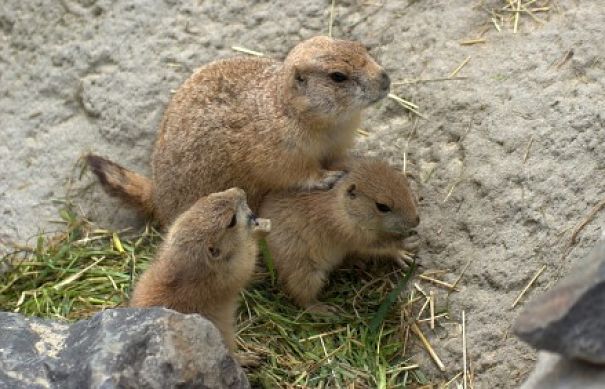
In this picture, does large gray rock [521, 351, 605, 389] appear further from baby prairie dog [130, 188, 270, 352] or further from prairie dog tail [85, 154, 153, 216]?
prairie dog tail [85, 154, 153, 216]

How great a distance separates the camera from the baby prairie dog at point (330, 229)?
5.35m

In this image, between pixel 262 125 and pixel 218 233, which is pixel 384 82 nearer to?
pixel 262 125

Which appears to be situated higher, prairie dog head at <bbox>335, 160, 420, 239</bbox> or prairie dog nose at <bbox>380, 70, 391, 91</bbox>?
prairie dog nose at <bbox>380, 70, 391, 91</bbox>

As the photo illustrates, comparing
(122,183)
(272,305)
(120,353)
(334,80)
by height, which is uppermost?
(334,80)

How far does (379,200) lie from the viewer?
530 cm

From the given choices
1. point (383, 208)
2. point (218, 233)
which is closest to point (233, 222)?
point (218, 233)

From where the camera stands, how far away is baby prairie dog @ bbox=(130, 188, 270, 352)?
464 cm

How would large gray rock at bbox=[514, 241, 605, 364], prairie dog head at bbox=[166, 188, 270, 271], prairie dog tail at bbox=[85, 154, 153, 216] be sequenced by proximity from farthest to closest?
prairie dog tail at bbox=[85, 154, 153, 216] → prairie dog head at bbox=[166, 188, 270, 271] → large gray rock at bbox=[514, 241, 605, 364]

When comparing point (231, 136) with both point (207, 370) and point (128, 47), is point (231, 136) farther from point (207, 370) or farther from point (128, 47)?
point (207, 370)

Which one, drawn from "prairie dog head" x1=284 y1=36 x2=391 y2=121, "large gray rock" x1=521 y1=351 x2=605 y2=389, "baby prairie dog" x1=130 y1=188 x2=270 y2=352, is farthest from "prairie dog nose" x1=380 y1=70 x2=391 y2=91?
"large gray rock" x1=521 y1=351 x2=605 y2=389

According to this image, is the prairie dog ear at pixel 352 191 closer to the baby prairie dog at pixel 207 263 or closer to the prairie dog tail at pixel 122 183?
the baby prairie dog at pixel 207 263

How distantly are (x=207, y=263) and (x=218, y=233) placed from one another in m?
0.15

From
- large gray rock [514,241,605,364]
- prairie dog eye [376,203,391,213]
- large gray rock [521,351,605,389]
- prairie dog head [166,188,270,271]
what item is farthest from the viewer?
prairie dog eye [376,203,391,213]

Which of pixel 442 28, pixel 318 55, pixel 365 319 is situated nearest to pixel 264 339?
pixel 365 319
